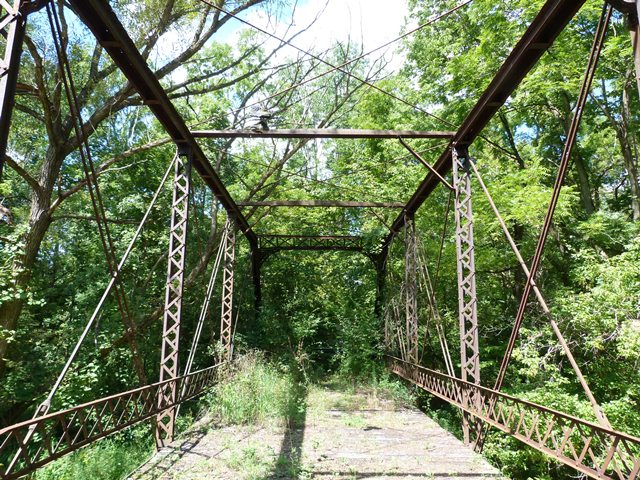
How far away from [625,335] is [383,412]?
5.05 metres

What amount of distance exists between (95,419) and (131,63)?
4.36 m

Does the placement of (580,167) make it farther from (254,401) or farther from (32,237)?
(32,237)

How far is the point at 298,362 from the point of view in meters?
12.8

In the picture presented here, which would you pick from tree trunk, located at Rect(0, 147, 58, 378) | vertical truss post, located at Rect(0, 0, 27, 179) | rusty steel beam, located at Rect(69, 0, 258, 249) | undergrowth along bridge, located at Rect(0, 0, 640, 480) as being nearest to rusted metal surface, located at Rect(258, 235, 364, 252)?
undergrowth along bridge, located at Rect(0, 0, 640, 480)

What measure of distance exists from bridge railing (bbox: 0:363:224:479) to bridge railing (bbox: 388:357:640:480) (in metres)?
4.39

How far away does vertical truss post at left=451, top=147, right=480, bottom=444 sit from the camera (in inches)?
266

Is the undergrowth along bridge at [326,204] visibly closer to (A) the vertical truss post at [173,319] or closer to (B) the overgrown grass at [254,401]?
(A) the vertical truss post at [173,319]

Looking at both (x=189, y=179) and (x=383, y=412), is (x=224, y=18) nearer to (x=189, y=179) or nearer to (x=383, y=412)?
(x=189, y=179)

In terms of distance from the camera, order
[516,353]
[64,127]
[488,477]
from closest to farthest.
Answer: [488,477], [64,127], [516,353]

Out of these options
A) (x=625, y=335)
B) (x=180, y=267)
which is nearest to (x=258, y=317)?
(x=180, y=267)

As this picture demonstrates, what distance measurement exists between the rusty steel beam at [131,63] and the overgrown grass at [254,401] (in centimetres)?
438

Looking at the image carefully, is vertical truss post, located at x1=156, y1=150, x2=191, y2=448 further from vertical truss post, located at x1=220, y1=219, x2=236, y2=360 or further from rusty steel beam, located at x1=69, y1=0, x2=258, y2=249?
vertical truss post, located at x1=220, y1=219, x2=236, y2=360

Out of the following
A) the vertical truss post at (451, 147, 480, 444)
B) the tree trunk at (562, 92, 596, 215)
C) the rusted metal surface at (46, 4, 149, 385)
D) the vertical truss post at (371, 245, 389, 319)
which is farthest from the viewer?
the vertical truss post at (371, 245, 389, 319)

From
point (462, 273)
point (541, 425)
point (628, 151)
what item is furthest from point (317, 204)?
point (628, 151)
